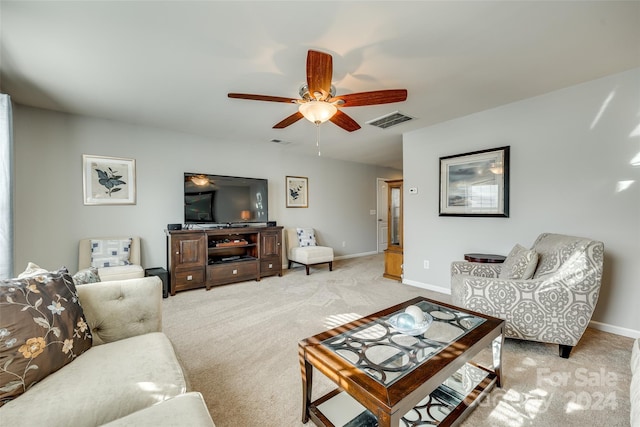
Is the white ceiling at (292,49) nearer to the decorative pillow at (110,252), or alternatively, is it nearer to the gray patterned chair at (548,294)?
the gray patterned chair at (548,294)

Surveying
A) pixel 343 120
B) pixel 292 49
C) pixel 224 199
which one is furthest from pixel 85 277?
pixel 224 199

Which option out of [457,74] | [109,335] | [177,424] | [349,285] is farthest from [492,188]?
[109,335]

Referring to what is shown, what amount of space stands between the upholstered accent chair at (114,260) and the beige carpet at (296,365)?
60 cm

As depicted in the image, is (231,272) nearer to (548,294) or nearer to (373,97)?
(373,97)

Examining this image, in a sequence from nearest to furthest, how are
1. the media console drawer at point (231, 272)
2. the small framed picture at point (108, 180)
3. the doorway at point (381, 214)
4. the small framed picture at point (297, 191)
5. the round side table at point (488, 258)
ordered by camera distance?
the round side table at point (488, 258)
the small framed picture at point (108, 180)
the media console drawer at point (231, 272)
the small framed picture at point (297, 191)
the doorway at point (381, 214)

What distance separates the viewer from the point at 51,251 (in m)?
3.14

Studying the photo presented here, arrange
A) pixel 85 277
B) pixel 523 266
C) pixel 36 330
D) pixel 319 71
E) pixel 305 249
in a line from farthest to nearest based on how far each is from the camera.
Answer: pixel 305 249
pixel 523 266
pixel 319 71
pixel 85 277
pixel 36 330

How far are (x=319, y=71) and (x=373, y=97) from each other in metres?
0.50

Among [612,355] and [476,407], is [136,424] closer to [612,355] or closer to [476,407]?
[476,407]

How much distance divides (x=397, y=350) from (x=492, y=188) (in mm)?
2698

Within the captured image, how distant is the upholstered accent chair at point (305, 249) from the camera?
182 inches

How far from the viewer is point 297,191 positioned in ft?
17.4

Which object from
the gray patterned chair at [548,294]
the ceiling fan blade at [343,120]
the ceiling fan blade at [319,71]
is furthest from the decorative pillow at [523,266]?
the ceiling fan blade at [319,71]

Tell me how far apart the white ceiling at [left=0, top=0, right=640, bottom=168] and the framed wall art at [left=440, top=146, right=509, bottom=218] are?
629 millimetres
